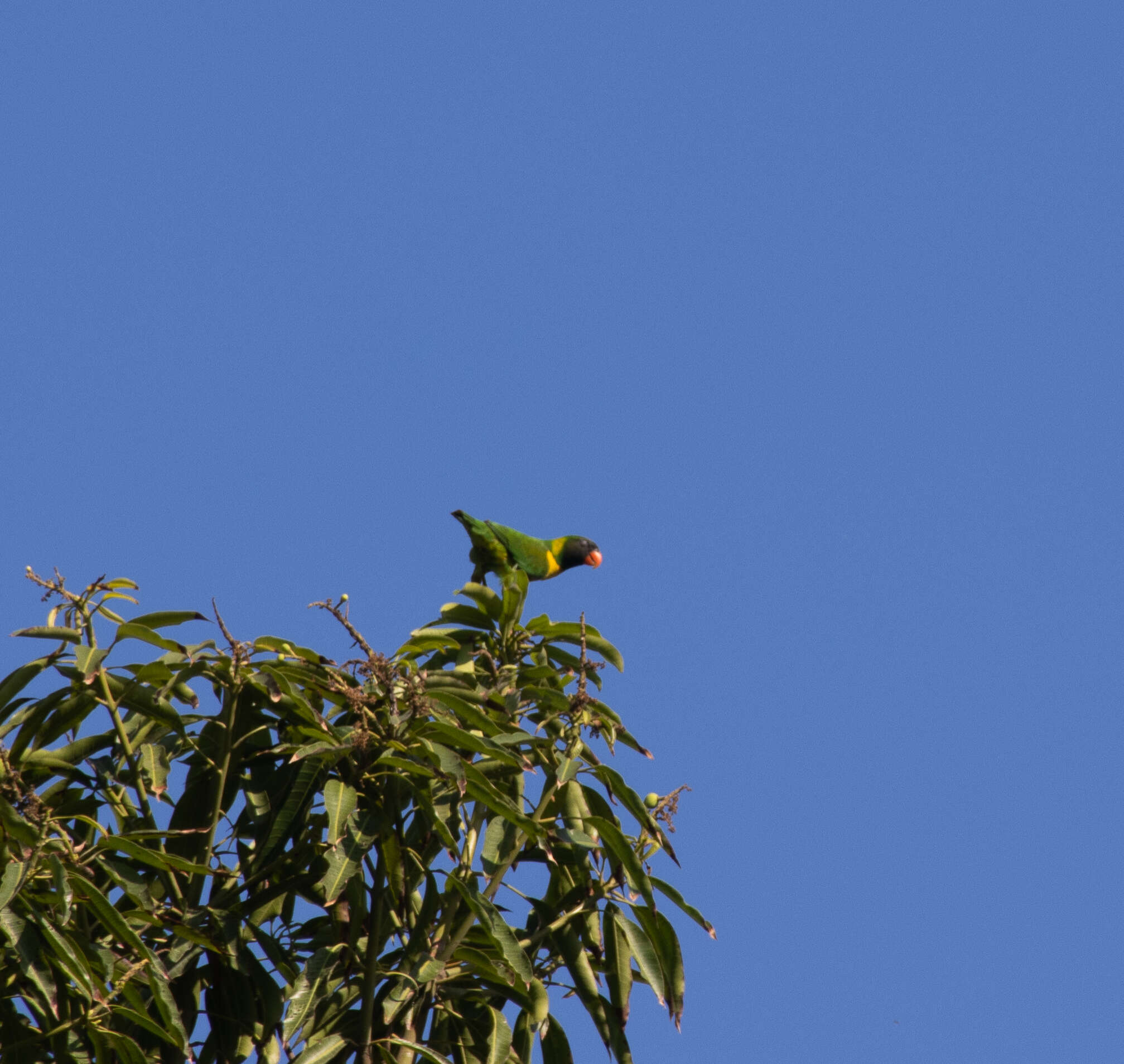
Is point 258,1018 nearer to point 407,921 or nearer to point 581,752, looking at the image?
point 407,921

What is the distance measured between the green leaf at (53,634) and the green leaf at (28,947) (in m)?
0.80

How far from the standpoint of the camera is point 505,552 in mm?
7949

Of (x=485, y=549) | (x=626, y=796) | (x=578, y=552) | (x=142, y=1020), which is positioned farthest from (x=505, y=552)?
(x=142, y=1020)

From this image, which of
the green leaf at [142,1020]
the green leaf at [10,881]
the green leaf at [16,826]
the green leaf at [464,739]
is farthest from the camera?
the green leaf at [464,739]

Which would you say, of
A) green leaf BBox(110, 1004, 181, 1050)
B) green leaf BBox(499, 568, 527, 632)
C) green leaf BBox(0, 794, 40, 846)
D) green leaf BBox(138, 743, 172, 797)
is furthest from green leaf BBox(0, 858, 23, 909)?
green leaf BBox(499, 568, 527, 632)

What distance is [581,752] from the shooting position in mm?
4410

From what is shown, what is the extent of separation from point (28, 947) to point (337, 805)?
2.62ft

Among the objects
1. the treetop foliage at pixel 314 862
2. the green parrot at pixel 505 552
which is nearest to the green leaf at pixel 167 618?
the treetop foliage at pixel 314 862

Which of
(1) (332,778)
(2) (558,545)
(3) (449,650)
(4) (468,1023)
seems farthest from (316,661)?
(2) (558,545)

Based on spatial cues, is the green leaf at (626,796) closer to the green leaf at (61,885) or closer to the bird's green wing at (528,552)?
the green leaf at (61,885)

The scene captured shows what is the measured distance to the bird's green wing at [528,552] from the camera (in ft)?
26.0

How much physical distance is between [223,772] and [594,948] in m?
1.20

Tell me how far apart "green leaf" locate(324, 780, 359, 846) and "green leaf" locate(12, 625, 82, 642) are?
80 cm

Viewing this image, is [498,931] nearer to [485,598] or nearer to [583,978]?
[583,978]
